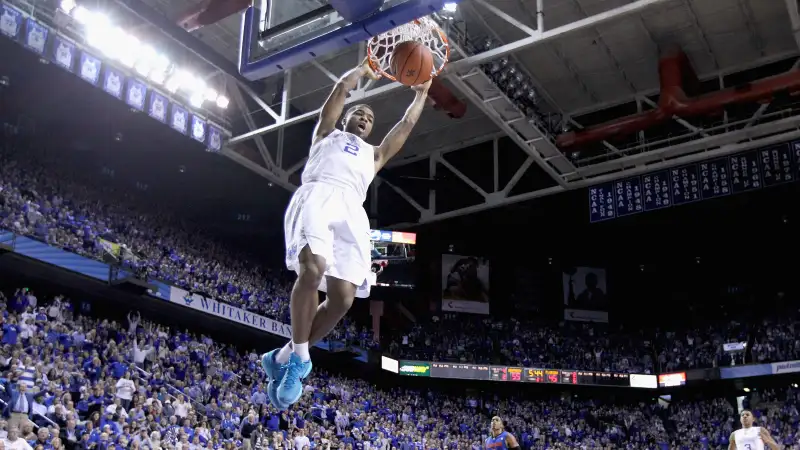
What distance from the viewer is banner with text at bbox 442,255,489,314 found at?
36.2 m

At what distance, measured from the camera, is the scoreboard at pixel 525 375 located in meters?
31.8

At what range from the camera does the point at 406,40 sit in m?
7.09

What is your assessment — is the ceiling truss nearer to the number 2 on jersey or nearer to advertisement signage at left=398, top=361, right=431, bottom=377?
advertisement signage at left=398, top=361, right=431, bottom=377

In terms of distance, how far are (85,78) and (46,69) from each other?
1947 millimetres

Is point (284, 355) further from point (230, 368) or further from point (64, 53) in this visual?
point (230, 368)

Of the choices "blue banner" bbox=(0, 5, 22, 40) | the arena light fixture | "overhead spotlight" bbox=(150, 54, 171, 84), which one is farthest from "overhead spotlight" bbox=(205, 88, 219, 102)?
"blue banner" bbox=(0, 5, 22, 40)

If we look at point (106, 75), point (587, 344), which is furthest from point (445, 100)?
point (587, 344)

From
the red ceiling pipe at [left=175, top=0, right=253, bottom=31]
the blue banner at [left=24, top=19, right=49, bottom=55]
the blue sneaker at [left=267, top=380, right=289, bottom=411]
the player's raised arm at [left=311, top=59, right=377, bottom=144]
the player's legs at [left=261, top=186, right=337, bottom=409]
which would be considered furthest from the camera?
the blue banner at [left=24, top=19, right=49, bottom=55]

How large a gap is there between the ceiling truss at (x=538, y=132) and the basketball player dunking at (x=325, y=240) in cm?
1431

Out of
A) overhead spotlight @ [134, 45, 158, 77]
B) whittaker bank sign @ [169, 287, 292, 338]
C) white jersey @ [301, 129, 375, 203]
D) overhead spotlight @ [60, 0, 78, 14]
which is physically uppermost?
overhead spotlight @ [60, 0, 78, 14]

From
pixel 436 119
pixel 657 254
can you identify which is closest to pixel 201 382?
pixel 436 119

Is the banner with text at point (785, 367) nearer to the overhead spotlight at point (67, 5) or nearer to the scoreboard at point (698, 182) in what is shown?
the scoreboard at point (698, 182)

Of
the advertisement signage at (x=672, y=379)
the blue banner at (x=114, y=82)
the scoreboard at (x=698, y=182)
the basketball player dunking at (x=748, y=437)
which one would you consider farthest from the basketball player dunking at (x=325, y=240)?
the advertisement signage at (x=672, y=379)

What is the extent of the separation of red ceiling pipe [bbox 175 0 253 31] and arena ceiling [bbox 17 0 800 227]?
2166 millimetres
